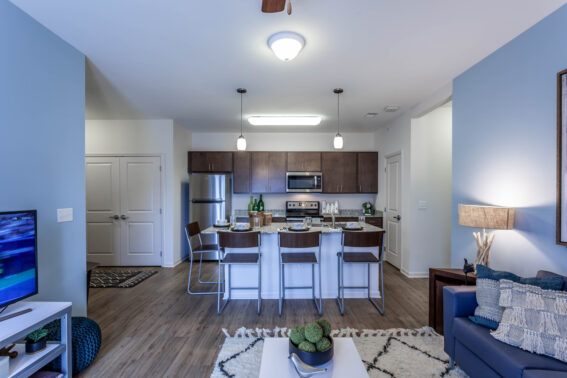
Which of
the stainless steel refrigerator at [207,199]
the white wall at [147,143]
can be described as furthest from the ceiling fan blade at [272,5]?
the stainless steel refrigerator at [207,199]

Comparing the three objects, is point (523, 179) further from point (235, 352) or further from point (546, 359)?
point (235, 352)

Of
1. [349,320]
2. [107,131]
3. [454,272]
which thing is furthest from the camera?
[107,131]

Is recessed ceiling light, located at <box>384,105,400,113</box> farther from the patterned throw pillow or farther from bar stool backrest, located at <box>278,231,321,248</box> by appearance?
the patterned throw pillow

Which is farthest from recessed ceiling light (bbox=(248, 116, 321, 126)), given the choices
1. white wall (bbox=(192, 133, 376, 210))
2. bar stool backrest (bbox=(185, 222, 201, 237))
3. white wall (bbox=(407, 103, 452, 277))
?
bar stool backrest (bbox=(185, 222, 201, 237))

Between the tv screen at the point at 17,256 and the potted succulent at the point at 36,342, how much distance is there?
248mm

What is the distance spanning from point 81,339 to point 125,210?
323 cm

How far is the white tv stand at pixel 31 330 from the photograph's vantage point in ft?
4.62

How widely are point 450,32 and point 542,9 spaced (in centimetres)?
56

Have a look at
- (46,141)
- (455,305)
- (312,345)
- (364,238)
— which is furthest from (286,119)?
(312,345)

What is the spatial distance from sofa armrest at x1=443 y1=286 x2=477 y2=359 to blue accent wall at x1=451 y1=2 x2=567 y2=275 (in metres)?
0.68

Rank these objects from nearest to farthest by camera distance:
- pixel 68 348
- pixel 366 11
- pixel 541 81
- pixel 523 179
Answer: pixel 68 348
pixel 366 11
pixel 541 81
pixel 523 179

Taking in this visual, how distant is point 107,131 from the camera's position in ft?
15.6

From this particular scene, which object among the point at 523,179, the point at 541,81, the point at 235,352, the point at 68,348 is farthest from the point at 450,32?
the point at 68,348

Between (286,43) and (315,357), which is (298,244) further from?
(286,43)
